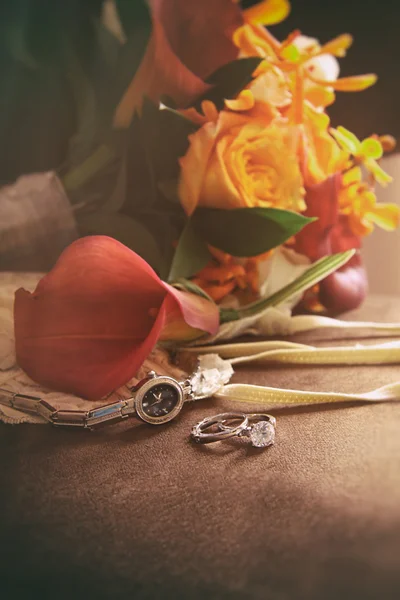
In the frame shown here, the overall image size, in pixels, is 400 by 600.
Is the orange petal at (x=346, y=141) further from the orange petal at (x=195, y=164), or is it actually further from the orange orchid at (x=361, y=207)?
the orange petal at (x=195, y=164)

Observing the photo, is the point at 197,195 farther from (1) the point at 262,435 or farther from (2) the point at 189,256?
(1) the point at 262,435

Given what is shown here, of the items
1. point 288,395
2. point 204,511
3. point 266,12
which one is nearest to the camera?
point 204,511

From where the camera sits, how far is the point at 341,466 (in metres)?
0.32

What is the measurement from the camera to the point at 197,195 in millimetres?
460

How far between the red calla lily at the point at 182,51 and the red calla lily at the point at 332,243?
14cm

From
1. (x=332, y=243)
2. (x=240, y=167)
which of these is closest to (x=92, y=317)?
(x=240, y=167)

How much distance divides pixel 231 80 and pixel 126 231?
0.49 feet

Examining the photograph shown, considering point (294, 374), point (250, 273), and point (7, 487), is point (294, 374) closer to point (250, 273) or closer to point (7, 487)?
point (250, 273)

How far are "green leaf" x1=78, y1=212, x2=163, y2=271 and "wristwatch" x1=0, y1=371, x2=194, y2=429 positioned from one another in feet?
0.32

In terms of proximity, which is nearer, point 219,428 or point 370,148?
point 219,428

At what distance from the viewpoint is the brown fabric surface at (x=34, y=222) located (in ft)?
1.42

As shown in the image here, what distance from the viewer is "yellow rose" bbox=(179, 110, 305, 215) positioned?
0.45 meters

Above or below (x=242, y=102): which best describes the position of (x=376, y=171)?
below

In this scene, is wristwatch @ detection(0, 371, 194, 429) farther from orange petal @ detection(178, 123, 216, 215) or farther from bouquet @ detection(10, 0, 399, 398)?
orange petal @ detection(178, 123, 216, 215)
